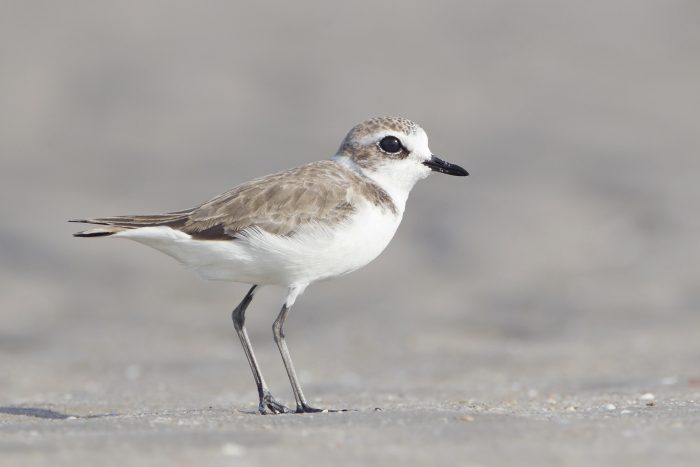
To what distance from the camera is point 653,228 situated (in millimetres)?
14875

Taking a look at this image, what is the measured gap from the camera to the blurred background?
1070 centimetres

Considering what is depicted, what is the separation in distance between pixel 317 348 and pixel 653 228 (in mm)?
5337

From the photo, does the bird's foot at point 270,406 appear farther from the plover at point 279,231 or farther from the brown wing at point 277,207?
the brown wing at point 277,207

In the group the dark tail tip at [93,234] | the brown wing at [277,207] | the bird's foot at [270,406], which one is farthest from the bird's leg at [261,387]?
the dark tail tip at [93,234]

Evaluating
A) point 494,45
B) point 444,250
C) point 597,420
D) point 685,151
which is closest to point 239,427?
point 597,420

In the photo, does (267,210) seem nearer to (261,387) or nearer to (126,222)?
(126,222)

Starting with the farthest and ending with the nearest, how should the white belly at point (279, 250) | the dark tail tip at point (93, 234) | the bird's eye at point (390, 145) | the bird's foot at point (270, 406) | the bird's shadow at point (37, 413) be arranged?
1. the bird's eye at point (390, 145)
2. the bird's shadow at point (37, 413)
3. the bird's foot at point (270, 406)
4. the white belly at point (279, 250)
5. the dark tail tip at point (93, 234)

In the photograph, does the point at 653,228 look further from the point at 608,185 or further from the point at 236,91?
the point at 236,91

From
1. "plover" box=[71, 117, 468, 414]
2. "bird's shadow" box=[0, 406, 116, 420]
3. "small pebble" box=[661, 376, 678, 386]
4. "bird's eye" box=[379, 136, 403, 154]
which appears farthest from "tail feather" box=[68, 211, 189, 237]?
"small pebble" box=[661, 376, 678, 386]

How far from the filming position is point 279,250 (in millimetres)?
6883

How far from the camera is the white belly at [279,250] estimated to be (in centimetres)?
688

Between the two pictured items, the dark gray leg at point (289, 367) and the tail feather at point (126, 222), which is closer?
the tail feather at point (126, 222)

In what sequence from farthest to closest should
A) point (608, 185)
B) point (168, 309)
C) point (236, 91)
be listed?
point (236, 91) → point (608, 185) → point (168, 309)

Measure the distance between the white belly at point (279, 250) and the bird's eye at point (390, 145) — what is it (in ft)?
2.25
